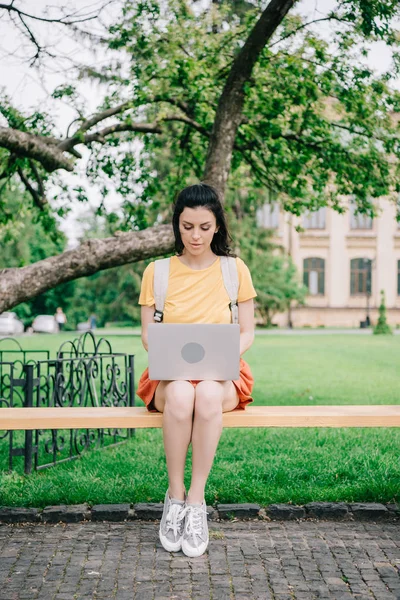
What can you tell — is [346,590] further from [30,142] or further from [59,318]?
[59,318]

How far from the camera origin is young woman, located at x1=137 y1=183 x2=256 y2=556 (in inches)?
169

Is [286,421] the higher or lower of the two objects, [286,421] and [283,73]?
the lower

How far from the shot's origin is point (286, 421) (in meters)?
4.45

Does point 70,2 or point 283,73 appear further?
point 283,73

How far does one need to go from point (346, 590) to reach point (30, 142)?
6.49 metres

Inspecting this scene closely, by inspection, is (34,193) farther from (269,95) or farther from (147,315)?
(147,315)

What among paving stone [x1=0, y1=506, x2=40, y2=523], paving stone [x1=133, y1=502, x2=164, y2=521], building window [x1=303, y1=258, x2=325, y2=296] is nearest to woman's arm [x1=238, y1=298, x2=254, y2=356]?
paving stone [x1=133, y1=502, x2=164, y2=521]

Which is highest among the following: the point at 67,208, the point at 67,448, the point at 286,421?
the point at 67,208

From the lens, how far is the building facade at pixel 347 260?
164ft

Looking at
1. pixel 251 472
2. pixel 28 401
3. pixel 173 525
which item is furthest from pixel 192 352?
pixel 28 401

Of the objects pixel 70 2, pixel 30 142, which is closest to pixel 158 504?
pixel 30 142

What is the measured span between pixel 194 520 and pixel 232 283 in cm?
143

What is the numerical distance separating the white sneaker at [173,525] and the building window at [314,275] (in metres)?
46.6

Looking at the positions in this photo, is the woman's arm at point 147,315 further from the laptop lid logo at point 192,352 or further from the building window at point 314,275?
the building window at point 314,275
